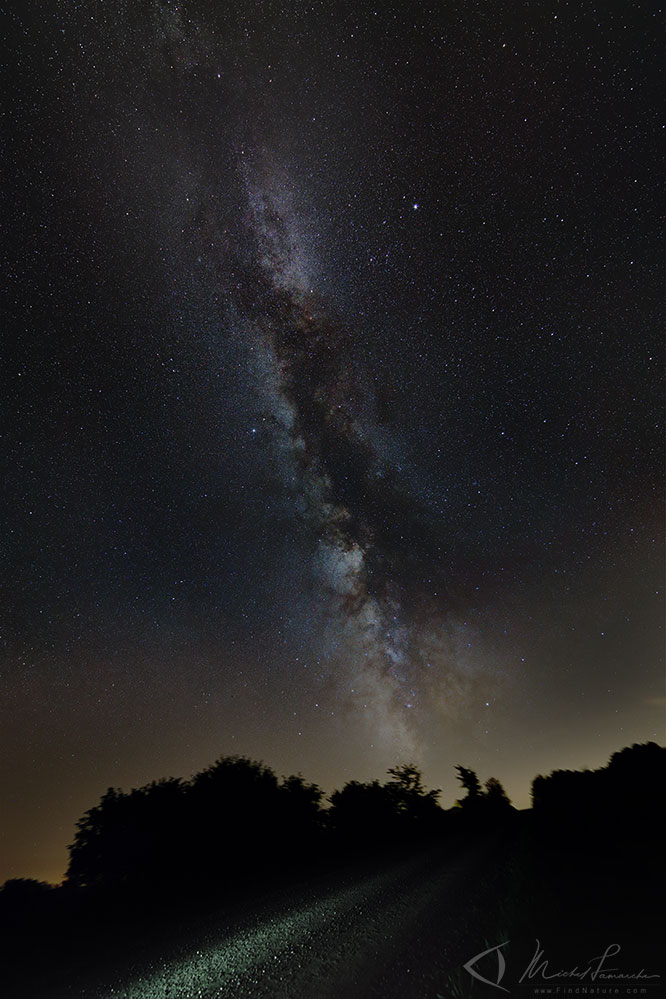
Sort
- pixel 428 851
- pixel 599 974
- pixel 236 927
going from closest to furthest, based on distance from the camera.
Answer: pixel 599 974 < pixel 236 927 < pixel 428 851

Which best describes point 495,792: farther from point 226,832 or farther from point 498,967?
point 498,967

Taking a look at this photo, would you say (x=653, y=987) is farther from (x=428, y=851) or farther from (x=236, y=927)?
(x=428, y=851)

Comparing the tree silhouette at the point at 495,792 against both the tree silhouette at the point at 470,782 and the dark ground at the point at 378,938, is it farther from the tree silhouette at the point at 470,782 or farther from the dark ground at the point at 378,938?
the dark ground at the point at 378,938

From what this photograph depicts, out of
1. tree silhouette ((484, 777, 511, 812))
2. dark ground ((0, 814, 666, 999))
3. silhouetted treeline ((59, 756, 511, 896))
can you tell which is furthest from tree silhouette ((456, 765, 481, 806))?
dark ground ((0, 814, 666, 999))

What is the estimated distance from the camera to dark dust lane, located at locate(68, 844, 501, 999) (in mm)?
7461

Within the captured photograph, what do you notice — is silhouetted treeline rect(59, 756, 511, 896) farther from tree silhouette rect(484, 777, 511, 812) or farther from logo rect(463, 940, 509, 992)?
tree silhouette rect(484, 777, 511, 812)

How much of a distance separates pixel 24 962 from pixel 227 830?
11629 mm

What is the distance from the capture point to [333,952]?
8703 mm

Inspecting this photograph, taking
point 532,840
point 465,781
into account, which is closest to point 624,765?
point 532,840

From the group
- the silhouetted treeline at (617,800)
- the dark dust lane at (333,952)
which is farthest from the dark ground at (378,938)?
the silhouetted treeline at (617,800)

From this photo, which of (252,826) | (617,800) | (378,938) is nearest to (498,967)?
(378,938)

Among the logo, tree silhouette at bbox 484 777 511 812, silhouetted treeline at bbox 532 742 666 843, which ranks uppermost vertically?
the logo

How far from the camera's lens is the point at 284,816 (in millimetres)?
24281

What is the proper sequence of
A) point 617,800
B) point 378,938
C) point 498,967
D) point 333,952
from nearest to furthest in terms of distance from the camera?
1. point 498,967
2. point 333,952
3. point 378,938
4. point 617,800
